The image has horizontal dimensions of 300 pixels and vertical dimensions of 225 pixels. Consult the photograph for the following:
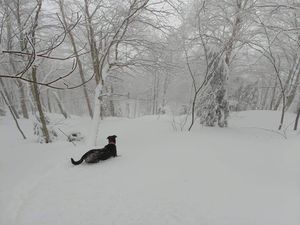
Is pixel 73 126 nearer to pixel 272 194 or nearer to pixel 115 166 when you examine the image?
pixel 115 166

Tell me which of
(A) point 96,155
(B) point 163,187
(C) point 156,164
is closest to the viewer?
(B) point 163,187

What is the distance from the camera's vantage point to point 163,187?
3916 millimetres

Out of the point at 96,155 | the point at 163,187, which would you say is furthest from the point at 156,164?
the point at 96,155

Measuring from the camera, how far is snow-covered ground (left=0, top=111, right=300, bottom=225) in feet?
10.7

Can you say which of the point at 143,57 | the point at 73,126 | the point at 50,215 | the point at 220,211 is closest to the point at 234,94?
the point at 143,57

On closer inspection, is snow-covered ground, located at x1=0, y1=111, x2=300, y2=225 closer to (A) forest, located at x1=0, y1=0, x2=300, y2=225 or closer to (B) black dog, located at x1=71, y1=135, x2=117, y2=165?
(A) forest, located at x1=0, y1=0, x2=300, y2=225

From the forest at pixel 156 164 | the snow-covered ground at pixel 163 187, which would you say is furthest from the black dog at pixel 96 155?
the snow-covered ground at pixel 163 187

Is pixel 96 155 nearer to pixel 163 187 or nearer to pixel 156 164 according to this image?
pixel 156 164

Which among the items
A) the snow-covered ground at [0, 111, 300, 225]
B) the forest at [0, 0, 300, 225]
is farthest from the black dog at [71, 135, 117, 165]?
the snow-covered ground at [0, 111, 300, 225]

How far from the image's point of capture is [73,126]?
1228cm

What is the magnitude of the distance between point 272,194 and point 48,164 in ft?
14.8

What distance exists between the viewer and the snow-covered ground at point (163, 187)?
10.7 ft

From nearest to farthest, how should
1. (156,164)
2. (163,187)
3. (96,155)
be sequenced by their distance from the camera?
(163,187)
(156,164)
(96,155)

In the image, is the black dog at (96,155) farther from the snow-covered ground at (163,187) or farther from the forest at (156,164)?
the snow-covered ground at (163,187)
